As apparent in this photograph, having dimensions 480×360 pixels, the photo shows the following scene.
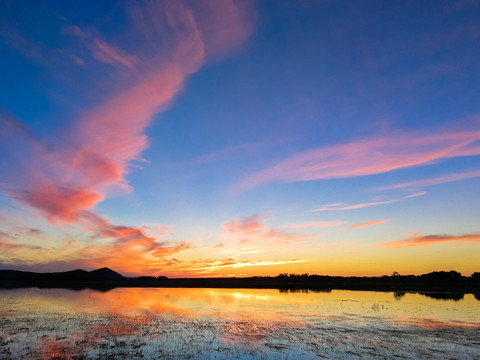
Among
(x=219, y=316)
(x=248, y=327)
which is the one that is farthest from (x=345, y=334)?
(x=219, y=316)

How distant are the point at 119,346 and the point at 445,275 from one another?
17586cm

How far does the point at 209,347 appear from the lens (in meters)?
23.1

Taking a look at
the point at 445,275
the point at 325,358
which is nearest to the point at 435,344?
the point at 325,358

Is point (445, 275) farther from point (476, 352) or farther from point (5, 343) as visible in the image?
point (5, 343)

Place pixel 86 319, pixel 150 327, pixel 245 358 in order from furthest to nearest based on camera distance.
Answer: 1. pixel 86 319
2. pixel 150 327
3. pixel 245 358

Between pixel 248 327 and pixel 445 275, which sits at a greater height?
pixel 445 275

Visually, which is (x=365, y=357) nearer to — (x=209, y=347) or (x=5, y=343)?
(x=209, y=347)

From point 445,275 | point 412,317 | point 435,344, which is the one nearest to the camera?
point 435,344

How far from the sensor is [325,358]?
67.1 ft

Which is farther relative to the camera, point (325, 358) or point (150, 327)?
point (150, 327)

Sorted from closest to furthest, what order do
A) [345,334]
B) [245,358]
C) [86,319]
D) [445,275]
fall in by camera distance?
[245,358] < [345,334] < [86,319] < [445,275]

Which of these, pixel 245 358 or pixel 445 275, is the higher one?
pixel 445 275

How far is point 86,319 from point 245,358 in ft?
77.6

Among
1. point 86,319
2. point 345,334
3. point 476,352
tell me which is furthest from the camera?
point 86,319
